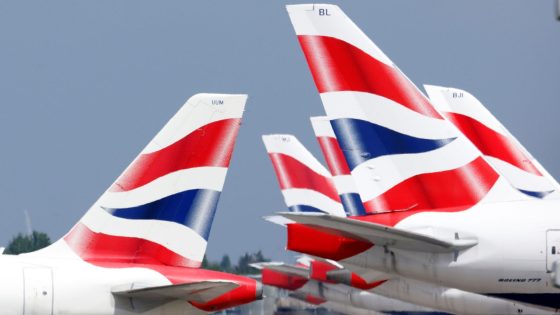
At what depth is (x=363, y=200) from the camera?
2253 centimetres

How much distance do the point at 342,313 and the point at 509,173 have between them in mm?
31499

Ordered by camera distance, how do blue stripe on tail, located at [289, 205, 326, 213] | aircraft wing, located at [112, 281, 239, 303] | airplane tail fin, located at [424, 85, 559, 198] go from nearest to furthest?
→ aircraft wing, located at [112, 281, 239, 303], airplane tail fin, located at [424, 85, 559, 198], blue stripe on tail, located at [289, 205, 326, 213]

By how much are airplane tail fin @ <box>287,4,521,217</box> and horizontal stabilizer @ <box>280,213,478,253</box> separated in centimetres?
110

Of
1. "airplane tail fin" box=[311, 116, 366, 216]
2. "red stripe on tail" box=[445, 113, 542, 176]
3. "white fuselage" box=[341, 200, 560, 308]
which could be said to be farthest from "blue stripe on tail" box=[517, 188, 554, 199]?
"white fuselage" box=[341, 200, 560, 308]

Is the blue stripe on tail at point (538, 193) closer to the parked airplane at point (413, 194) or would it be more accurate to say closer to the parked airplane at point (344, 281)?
the parked airplane at point (344, 281)

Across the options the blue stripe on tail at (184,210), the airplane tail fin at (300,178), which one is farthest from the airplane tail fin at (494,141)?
the airplane tail fin at (300,178)

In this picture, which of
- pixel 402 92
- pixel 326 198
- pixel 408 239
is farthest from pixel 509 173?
pixel 326 198

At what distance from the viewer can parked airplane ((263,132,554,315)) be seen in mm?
29719

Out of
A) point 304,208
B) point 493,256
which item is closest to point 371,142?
point 493,256

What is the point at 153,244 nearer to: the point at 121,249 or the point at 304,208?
the point at 121,249

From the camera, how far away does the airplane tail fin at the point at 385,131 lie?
73.2 feet

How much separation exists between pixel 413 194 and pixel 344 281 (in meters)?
12.4

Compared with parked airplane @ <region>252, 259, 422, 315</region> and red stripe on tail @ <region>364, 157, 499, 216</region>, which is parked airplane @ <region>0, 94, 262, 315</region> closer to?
red stripe on tail @ <region>364, 157, 499, 216</region>

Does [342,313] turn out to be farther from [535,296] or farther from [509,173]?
[535,296]
